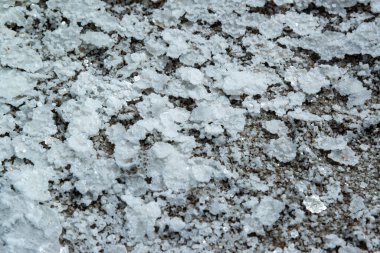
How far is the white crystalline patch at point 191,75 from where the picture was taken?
106 cm

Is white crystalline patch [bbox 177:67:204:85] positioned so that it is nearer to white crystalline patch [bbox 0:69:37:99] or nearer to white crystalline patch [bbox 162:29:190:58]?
white crystalline patch [bbox 162:29:190:58]

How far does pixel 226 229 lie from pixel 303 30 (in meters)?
0.53

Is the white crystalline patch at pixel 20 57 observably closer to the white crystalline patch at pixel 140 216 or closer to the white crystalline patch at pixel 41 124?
the white crystalline patch at pixel 41 124

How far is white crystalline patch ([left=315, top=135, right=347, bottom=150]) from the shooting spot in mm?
968

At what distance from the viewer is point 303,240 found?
34.4 inches

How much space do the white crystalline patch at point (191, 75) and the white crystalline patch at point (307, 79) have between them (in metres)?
0.20

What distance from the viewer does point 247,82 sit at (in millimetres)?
1052

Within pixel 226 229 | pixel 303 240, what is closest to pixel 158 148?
pixel 226 229

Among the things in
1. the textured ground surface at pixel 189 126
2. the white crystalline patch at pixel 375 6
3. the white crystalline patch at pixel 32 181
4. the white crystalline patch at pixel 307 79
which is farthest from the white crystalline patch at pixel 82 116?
the white crystalline patch at pixel 375 6

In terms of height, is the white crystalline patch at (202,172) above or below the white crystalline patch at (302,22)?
below

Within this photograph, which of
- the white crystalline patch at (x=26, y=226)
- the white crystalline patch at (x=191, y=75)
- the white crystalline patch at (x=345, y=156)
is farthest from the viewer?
the white crystalline patch at (x=191, y=75)

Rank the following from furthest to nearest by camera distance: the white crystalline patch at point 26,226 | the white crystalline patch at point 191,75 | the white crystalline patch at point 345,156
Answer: the white crystalline patch at point 191,75 < the white crystalline patch at point 345,156 < the white crystalline patch at point 26,226

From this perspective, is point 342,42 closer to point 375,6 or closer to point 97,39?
point 375,6

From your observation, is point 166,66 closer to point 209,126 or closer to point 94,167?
point 209,126
